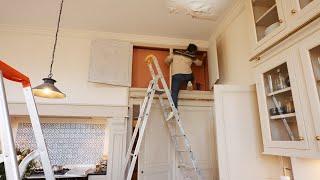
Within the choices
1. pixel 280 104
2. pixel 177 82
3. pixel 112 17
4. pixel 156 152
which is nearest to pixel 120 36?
pixel 112 17

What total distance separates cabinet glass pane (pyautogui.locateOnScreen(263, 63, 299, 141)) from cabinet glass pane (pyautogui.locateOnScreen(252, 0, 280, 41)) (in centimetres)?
34

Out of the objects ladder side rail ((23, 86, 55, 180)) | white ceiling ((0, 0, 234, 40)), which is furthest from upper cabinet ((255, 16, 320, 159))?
ladder side rail ((23, 86, 55, 180))

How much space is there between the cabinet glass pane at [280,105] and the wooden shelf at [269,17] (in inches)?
15.9

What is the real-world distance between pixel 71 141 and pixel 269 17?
364 cm

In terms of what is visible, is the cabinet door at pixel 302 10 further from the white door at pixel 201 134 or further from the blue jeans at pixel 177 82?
the white door at pixel 201 134

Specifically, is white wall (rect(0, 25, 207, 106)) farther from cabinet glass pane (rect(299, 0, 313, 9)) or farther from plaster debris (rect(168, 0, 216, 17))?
cabinet glass pane (rect(299, 0, 313, 9))

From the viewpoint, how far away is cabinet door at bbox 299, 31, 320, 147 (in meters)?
1.31

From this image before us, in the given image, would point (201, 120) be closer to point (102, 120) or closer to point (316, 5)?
point (102, 120)

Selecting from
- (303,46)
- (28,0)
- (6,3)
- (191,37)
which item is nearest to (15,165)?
(303,46)

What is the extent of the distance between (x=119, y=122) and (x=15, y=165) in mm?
2365

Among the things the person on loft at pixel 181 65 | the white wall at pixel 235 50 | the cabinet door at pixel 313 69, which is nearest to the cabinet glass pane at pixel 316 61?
the cabinet door at pixel 313 69

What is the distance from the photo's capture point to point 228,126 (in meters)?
2.06

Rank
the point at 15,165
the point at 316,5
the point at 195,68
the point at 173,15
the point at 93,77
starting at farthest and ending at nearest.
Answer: the point at 195,68 < the point at 93,77 < the point at 173,15 < the point at 316,5 < the point at 15,165

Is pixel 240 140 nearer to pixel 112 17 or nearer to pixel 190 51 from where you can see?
pixel 190 51
